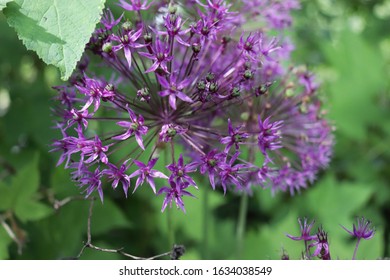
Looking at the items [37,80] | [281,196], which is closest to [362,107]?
[281,196]

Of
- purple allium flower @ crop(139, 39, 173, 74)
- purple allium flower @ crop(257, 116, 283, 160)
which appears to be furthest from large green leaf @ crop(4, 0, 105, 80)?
purple allium flower @ crop(257, 116, 283, 160)

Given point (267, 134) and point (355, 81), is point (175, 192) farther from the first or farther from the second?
point (355, 81)

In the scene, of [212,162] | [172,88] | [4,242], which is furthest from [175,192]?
[4,242]

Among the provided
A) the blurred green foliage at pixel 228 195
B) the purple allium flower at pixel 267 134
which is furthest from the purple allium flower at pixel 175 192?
the blurred green foliage at pixel 228 195

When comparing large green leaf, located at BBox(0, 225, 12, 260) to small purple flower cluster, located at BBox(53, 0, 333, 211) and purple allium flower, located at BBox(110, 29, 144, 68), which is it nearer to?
small purple flower cluster, located at BBox(53, 0, 333, 211)

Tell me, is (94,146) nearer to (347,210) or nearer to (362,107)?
(347,210)

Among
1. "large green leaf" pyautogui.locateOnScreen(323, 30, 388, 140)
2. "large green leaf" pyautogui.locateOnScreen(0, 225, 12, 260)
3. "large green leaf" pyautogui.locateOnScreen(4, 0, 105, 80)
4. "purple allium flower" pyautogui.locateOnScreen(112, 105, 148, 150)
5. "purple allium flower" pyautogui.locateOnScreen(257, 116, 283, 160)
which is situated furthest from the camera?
"large green leaf" pyautogui.locateOnScreen(323, 30, 388, 140)

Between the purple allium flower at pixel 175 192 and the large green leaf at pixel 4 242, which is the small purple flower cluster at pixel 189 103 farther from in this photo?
the large green leaf at pixel 4 242
